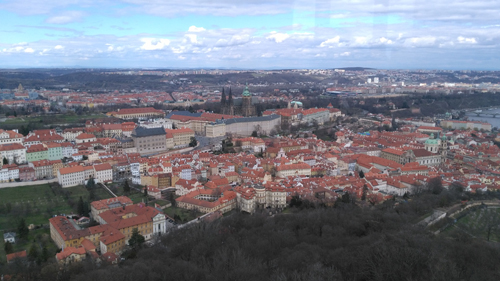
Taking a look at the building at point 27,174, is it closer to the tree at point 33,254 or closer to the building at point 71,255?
the tree at point 33,254

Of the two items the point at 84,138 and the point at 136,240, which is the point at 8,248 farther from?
the point at 84,138

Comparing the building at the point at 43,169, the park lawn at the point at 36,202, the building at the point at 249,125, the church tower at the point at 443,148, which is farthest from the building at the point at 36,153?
the church tower at the point at 443,148

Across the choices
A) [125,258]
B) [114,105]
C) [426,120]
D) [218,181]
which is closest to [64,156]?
[218,181]

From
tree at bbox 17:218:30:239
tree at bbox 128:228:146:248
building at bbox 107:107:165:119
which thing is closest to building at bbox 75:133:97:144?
building at bbox 107:107:165:119

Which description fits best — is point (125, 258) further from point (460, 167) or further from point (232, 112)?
point (232, 112)

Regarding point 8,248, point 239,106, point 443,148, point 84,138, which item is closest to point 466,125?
point 443,148

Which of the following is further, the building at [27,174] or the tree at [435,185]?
the building at [27,174]

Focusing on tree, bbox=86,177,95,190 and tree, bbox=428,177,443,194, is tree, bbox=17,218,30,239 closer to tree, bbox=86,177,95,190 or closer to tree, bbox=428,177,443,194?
tree, bbox=86,177,95,190
